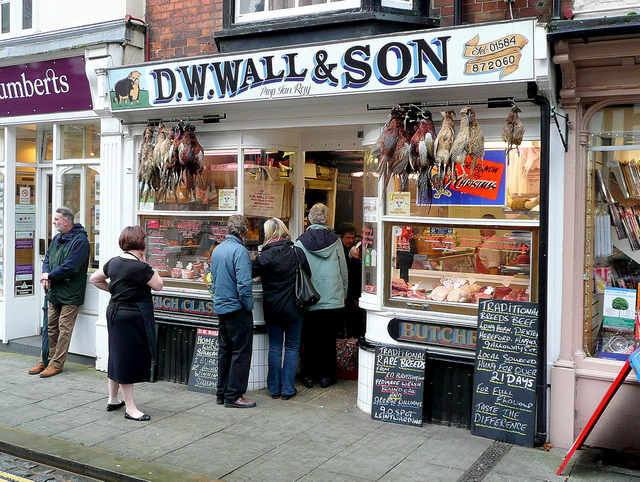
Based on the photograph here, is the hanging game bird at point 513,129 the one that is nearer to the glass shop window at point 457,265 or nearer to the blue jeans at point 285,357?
the glass shop window at point 457,265

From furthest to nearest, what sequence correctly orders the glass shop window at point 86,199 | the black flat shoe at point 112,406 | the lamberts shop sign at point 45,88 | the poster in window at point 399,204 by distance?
the glass shop window at point 86,199 → the lamberts shop sign at point 45,88 → the black flat shoe at point 112,406 → the poster in window at point 399,204

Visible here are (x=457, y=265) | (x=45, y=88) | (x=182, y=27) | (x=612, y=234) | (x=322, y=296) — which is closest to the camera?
(x=612, y=234)

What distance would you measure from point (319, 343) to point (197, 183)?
7.67 feet

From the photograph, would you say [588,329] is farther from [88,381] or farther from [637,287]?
[88,381]

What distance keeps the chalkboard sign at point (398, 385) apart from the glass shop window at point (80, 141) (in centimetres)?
484

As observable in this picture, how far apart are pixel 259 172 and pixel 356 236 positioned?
1568 millimetres

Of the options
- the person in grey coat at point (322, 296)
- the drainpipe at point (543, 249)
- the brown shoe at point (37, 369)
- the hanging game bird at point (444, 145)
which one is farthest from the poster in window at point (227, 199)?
the drainpipe at point (543, 249)

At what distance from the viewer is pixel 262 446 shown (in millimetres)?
5715

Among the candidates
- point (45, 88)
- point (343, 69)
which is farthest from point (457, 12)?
point (45, 88)

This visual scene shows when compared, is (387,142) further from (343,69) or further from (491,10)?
(491,10)

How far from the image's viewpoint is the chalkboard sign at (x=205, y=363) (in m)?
7.34

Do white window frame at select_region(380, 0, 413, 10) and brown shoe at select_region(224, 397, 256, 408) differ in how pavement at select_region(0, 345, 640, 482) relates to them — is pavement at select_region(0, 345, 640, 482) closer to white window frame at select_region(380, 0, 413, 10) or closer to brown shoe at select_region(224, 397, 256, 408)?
brown shoe at select_region(224, 397, 256, 408)

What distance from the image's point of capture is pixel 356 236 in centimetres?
843

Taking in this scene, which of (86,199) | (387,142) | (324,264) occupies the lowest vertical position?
(324,264)
